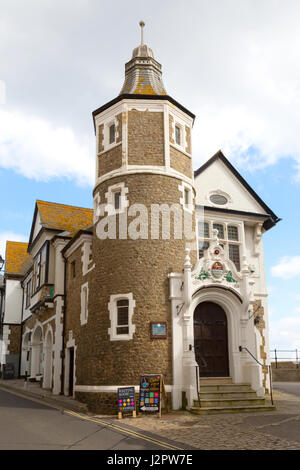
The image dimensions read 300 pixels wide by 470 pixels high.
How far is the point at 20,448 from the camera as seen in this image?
9.23 m

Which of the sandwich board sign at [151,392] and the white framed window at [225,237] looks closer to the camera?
the sandwich board sign at [151,392]

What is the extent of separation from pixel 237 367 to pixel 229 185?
9758 millimetres

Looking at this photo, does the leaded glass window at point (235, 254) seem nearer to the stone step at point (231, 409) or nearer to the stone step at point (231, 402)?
the stone step at point (231, 402)

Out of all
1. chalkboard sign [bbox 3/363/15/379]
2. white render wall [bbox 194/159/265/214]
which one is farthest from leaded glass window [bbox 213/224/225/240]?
chalkboard sign [bbox 3/363/15/379]

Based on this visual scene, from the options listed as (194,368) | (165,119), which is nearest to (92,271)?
(194,368)

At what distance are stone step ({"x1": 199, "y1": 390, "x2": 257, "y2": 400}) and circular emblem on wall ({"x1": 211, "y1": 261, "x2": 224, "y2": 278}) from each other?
4193mm

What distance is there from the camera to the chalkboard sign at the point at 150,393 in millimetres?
14422

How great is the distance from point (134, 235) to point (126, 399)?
5880 millimetres

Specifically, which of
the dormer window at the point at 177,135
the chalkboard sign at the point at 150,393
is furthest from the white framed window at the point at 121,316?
the dormer window at the point at 177,135

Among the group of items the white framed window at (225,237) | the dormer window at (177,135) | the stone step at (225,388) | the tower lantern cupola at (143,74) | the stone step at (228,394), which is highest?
the tower lantern cupola at (143,74)

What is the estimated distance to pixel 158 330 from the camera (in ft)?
52.4

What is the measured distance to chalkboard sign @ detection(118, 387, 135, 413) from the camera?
14.3 meters

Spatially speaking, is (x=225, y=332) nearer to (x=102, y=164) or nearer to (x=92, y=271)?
(x=92, y=271)

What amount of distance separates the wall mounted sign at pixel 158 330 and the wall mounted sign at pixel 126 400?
2111 mm
